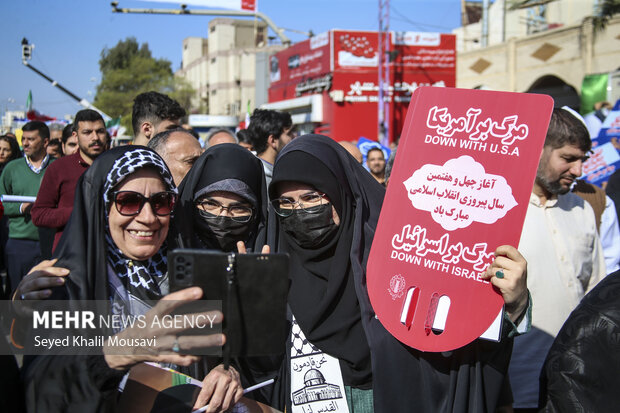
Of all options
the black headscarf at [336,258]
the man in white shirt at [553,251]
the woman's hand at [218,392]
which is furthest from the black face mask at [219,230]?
the man in white shirt at [553,251]

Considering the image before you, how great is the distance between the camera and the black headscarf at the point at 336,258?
7.21 feet

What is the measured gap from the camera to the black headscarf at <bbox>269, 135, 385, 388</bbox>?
7.21 feet

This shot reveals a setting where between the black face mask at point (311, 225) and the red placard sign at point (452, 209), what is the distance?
351mm

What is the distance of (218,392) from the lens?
173cm

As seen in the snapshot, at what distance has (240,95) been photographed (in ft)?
174

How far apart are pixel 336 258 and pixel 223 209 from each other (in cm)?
58

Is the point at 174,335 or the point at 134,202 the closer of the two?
the point at 174,335


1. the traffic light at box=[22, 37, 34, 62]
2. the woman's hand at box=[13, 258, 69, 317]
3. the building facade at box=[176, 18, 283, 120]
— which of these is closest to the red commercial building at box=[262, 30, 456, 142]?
the traffic light at box=[22, 37, 34, 62]

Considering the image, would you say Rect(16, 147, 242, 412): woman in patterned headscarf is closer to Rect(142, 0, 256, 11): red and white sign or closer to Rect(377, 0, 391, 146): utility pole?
Rect(142, 0, 256, 11): red and white sign

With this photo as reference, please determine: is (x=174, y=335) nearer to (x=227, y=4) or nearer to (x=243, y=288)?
(x=243, y=288)

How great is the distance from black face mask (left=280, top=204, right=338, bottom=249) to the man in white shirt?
44.9 inches

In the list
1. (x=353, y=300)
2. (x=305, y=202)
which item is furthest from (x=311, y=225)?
(x=353, y=300)

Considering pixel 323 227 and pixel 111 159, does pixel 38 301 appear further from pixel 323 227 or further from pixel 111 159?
pixel 323 227

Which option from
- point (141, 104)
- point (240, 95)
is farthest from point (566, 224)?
point (240, 95)
